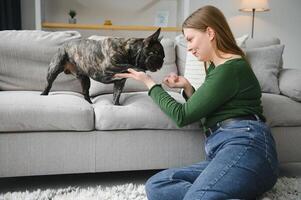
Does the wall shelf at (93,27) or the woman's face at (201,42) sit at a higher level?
the woman's face at (201,42)

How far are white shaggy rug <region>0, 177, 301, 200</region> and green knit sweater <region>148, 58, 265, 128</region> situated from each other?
0.48 meters

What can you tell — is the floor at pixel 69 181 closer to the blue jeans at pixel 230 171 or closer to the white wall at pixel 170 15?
the blue jeans at pixel 230 171

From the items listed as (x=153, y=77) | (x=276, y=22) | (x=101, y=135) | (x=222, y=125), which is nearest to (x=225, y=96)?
(x=222, y=125)

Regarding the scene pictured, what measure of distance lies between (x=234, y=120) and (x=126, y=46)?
628mm

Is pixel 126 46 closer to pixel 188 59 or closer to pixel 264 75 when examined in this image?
pixel 188 59

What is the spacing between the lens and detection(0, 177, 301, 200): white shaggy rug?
1527mm

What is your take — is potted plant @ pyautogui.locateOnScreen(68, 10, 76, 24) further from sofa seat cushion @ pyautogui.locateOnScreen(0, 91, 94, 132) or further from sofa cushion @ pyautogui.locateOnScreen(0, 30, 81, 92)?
sofa seat cushion @ pyautogui.locateOnScreen(0, 91, 94, 132)

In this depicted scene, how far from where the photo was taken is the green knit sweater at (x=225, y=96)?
123 cm

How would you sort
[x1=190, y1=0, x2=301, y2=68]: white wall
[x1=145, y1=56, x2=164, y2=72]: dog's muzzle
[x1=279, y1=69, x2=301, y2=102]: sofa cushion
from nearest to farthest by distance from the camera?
[x1=145, y1=56, x2=164, y2=72]: dog's muzzle
[x1=279, y1=69, x2=301, y2=102]: sofa cushion
[x1=190, y1=0, x2=301, y2=68]: white wall


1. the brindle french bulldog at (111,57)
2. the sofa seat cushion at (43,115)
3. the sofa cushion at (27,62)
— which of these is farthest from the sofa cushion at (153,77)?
the sofa seat cushion at (43,115)

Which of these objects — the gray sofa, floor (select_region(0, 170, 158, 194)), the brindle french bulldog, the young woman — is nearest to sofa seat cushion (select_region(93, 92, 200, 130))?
the gray sofa

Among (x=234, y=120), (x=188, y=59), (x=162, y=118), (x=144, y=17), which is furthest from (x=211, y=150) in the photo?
(x=144, y=17)

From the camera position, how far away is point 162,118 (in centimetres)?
165

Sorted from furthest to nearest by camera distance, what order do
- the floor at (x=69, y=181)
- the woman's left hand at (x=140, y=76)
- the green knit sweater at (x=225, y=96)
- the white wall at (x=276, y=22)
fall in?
the white wall at (x=276, y=22) < the floor at (x=69, y=181) < the woman's left hand at (x=140, y=76) < the green knit sweater at (x=225, y=96)
